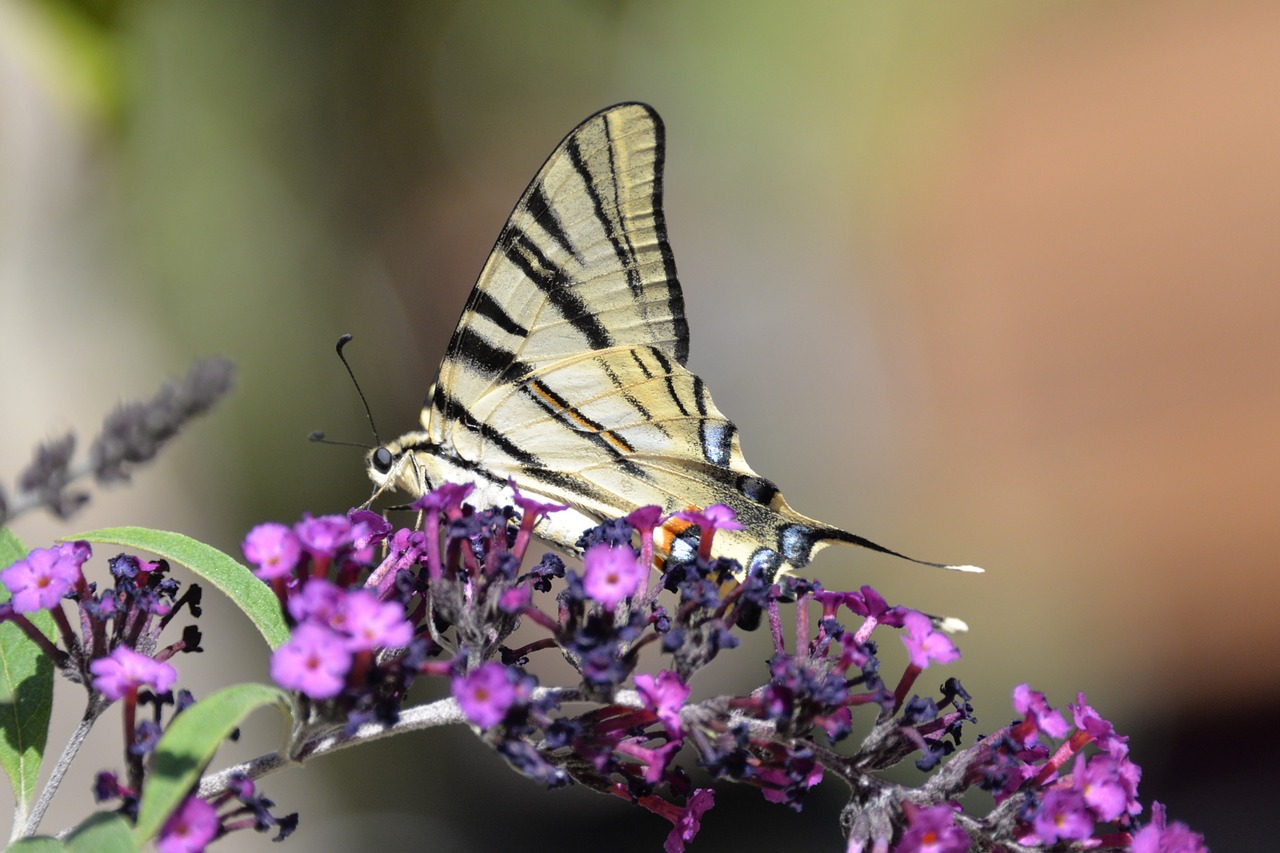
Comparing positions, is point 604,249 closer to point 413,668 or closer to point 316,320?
point 413,668

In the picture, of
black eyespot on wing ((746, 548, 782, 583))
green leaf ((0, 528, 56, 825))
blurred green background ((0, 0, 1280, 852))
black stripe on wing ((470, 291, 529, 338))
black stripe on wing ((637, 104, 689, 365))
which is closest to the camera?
green leaf ((0, 528, 56, 825))

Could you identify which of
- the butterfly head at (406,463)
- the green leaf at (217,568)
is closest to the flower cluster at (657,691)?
the green leaf at (217,568)

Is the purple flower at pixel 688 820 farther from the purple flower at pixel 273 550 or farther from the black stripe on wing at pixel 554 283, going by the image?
the black stripe on wing at pixel 554 283

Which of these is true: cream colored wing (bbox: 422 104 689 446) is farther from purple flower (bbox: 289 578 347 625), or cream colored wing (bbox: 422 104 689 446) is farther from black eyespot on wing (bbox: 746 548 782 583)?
purple flower (bbox: 289 578 347 625)

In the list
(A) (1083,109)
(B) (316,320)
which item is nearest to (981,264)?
(A) (1083,109)

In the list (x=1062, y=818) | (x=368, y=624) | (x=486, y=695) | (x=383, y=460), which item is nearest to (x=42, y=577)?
(x=368, y=624)

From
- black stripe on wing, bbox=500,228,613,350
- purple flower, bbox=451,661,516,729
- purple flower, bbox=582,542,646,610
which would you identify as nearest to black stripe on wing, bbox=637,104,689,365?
black stripe on wing, bbox=500,228,613,350

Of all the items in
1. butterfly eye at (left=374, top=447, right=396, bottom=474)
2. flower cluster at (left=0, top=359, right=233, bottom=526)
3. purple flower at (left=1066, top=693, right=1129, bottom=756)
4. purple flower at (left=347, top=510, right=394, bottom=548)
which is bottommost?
purple flower at (left=1066, top=693, right=1129, bottom=756)

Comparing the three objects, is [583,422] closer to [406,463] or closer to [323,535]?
[406,463]
